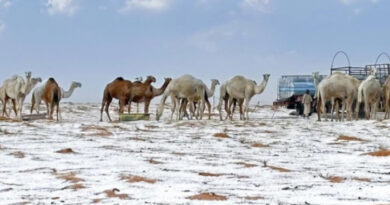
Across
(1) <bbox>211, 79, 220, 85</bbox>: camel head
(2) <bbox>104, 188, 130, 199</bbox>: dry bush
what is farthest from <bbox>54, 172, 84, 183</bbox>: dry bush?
(1) <bbox>211, 79, 220, 85</bbox>: camel head

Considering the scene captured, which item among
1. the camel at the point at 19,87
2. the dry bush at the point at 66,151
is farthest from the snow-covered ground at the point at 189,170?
the camel at the point at 19,87

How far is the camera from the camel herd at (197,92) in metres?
24.0

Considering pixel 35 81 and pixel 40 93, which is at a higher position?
pixel 35 81

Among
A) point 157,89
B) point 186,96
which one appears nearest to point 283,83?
point 157,89

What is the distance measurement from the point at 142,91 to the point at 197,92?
155 inches

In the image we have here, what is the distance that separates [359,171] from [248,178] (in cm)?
155

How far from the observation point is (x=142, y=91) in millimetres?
28781

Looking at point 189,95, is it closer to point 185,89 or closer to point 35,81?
point 185,89

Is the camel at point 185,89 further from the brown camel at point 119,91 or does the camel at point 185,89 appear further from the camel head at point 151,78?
the camel head at point 151,78

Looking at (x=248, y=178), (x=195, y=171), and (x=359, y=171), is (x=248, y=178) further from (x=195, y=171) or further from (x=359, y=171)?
(x=359, y=171)

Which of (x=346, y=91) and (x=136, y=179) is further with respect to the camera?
(x=346, y=91)

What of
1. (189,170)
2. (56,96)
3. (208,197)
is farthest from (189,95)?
(208,197)

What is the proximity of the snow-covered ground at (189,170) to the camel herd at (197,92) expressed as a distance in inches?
419

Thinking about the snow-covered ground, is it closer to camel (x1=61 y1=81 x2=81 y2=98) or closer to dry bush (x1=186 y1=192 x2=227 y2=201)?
dry bush (x1=186 y1=192 x2=227 y2=201)
